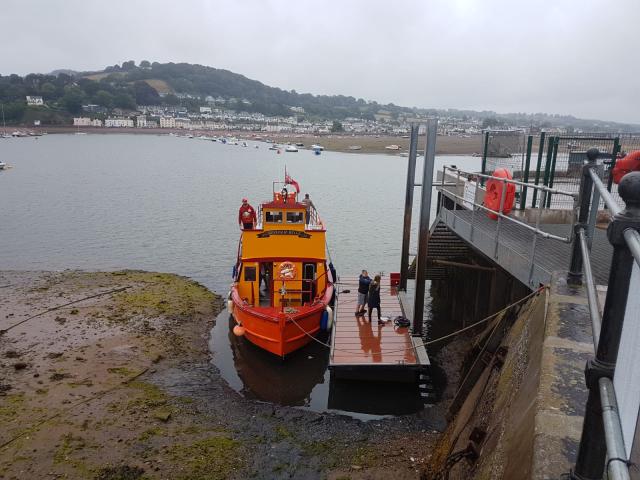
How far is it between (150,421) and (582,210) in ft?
31.9

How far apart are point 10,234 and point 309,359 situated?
27.5 meters

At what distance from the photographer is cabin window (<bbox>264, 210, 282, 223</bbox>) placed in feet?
57.4

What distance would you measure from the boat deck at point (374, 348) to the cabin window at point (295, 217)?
3812mm

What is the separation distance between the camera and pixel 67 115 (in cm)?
18700

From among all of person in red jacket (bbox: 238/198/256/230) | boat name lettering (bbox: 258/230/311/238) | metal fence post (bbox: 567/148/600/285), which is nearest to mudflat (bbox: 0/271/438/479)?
boat name lettering (bbox: 258/230/311/238)

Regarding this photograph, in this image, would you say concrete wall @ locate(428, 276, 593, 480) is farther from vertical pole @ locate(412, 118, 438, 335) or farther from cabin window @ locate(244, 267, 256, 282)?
cabin window @ locate(244, 267, 256, 282)

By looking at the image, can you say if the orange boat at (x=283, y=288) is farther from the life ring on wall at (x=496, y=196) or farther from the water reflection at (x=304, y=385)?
the life ring on wall at (x=496, y=196)

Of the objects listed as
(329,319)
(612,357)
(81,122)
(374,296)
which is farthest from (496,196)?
(81,122)

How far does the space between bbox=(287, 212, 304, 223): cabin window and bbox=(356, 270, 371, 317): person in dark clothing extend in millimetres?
4112

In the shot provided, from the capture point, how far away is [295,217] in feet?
57.9

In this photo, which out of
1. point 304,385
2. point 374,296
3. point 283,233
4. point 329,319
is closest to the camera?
point 304,385

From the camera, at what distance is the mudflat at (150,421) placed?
9.27 metres

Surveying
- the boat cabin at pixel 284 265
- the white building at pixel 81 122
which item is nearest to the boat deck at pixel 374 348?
the boat cabin at pixel 284 265

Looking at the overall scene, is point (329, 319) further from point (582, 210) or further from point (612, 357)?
point (612, 357)
